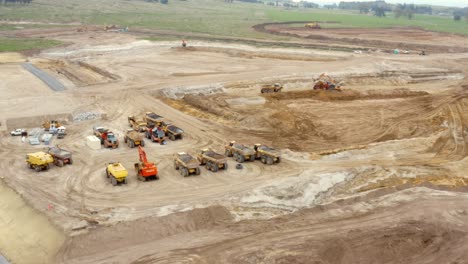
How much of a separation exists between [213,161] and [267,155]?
3766 mm

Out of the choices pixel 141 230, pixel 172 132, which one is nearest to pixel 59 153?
pixel 172 132

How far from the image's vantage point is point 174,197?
84.6 feet

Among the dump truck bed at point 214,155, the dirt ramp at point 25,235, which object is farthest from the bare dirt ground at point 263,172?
the dump truck bed at point 214,155

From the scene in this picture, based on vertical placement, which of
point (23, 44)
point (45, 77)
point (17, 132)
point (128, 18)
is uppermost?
point (128, 18)

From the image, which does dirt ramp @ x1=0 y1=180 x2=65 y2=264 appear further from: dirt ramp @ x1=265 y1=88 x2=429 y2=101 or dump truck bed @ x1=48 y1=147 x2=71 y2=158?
dirt ramp @ x1=265 y1=88 x2=429 y2=101

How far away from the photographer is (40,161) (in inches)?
1150

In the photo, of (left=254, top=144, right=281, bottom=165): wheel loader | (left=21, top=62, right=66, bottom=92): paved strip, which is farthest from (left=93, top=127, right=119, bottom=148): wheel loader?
(left=21, top=62, right=66, bottom=92): paved strip

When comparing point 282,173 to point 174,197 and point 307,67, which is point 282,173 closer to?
point 174,197

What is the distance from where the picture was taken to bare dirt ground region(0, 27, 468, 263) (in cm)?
2078

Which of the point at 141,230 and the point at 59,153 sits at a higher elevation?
the point at 59,153

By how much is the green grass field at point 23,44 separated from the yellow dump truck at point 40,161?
175 ft

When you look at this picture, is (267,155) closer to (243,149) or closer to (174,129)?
(243,149)

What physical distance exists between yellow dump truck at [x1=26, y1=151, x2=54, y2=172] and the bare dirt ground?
0.44 metres

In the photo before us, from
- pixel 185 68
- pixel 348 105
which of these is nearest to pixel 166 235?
pixel 348 105
